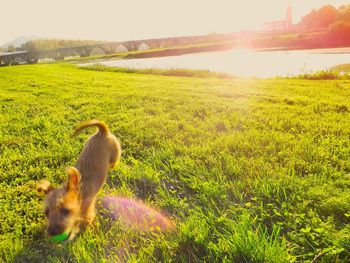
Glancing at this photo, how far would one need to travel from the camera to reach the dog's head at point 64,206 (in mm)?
2629

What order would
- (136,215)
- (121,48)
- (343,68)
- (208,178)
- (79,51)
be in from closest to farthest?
(136,215) → (208,178) → (343,68) → (79,51) → (121,48)

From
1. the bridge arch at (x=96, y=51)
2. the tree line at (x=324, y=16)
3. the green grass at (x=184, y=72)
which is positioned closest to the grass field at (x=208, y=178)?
the green grass at (x=184, y=72)

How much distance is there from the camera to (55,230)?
2613mm

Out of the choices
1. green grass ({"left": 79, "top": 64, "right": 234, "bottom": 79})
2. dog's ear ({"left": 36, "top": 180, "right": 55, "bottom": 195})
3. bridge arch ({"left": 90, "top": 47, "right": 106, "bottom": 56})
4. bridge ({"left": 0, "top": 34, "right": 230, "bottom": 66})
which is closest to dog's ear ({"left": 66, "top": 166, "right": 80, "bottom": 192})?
dog's ear ({"left": 36, "top": 180, "right": 55, "bottom": 195})

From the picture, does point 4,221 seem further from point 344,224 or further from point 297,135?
point 297,135

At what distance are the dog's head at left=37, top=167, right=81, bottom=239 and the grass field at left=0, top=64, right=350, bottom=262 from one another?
0.96 feet

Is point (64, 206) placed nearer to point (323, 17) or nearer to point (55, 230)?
point (55, 230)

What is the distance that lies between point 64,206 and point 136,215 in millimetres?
871

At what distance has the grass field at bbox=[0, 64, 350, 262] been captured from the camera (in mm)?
2652

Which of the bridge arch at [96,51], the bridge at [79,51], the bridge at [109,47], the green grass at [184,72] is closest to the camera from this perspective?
the green grass at [184,72]

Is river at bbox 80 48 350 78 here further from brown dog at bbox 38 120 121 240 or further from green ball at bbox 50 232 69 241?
A: green ball at bbox 50 232 69 241

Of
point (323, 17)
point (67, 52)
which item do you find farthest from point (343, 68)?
point (67, 52)

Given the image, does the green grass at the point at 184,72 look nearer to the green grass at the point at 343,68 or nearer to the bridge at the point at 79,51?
the green grass at the point at 343,68

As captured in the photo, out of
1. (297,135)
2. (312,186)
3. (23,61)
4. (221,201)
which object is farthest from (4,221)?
(23,61)
